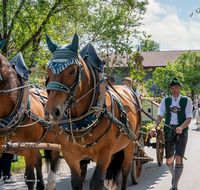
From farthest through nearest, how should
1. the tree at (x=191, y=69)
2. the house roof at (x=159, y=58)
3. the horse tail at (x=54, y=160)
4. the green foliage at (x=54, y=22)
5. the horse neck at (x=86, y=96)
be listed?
the house roof at (x=159, y=58) → the tree at (x=191, y=69) → the green foliage at (x=54, y=22) → the horse tail at (x=54, y=160) → the horse neck at (x=86, y=96)

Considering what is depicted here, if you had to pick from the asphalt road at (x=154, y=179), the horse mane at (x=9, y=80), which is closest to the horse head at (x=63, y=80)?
the horse mane at (x=9, y=80)

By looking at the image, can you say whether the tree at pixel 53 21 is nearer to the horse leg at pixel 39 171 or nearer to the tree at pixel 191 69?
the horse leg at pixel 39 171

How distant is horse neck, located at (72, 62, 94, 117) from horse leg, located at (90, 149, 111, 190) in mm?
595

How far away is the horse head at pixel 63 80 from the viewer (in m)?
2.55

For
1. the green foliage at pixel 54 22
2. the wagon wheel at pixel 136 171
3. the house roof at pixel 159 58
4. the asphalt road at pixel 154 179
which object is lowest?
the asphalt road at pixel 154 179

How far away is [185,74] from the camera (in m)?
35.9

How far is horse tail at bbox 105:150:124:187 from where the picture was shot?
15.1 feet

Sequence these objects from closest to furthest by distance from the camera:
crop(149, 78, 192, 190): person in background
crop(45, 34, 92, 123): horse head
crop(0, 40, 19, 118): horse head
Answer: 1. crop(45, 34, 92, 123): horse head
2. crop(0, 40, 19, 118): horse head
3. crop(149, 78, 192, 190): person in background

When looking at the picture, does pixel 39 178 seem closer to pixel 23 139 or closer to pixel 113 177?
pixel 23 139

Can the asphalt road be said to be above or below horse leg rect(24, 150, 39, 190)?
below

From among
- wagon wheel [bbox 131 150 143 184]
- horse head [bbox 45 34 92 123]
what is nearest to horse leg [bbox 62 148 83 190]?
horse head [bbox 45 34 92 123]

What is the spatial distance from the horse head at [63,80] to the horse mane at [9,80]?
3.96ft

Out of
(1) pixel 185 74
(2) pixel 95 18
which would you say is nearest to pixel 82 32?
(2) pixel 95 18

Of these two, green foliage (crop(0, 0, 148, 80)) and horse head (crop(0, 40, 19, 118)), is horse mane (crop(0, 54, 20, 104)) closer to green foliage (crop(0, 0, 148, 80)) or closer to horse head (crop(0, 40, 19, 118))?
horse head (crop(0, 40, 19, 118))
